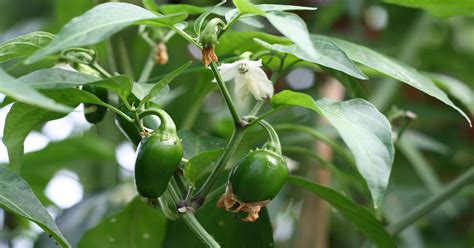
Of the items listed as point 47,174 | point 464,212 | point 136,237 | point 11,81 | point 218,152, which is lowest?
point 464,212

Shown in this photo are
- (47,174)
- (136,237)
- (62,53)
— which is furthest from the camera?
(47,174)

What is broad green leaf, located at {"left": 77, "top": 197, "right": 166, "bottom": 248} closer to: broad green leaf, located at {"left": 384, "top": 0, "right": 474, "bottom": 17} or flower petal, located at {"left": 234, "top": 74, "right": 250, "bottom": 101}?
flower petal, located at {"left": 234, "top": 74, "right": 250, "bottom": 101}

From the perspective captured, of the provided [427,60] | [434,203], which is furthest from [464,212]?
[434,203]

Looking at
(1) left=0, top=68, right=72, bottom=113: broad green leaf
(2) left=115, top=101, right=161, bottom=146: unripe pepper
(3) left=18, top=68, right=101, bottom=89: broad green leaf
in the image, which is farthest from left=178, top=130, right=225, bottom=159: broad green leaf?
(1) left=0, top=68, right=72, bottom=113: broad green leaf

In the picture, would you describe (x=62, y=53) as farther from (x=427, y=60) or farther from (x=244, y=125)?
(x=427, y=60)

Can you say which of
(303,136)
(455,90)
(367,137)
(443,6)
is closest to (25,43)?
(367,137)

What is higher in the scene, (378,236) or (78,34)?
(78,34)

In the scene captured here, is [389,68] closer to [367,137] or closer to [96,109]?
[367,137]
